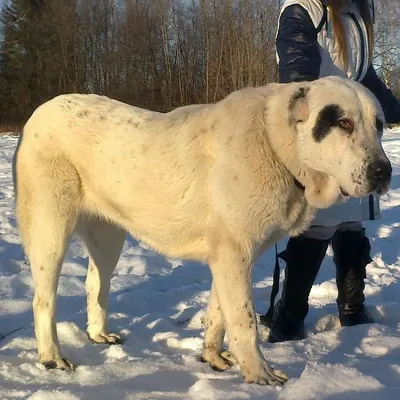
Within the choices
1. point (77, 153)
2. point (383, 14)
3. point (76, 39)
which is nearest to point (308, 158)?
point (77, 153)

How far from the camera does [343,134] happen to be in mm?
2398

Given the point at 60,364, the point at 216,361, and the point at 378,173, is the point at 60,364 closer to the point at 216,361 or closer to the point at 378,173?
the point at 216,361

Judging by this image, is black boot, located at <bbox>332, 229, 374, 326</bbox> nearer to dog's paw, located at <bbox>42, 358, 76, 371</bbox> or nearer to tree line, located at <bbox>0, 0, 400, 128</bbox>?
dog's paw, located at <bbox>42, 358, 76, 371</bbox>

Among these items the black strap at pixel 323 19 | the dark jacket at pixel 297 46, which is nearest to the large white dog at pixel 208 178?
the dark jacket at pixel 297 46

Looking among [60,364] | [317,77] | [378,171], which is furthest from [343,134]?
A: [60,364]

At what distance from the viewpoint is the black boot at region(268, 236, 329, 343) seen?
353 centimetres

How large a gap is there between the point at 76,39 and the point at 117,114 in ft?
93.8

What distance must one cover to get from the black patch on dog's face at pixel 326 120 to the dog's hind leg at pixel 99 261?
5.19ft

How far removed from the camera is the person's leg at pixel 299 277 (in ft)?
11.5

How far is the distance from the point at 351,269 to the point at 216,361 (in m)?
1.28

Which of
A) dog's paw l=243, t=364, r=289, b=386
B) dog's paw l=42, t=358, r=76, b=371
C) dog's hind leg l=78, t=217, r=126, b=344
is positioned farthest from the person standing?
dog's paw l=42, t=358, r=76, b=371

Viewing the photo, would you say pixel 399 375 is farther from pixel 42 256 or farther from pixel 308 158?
pixel 42 256

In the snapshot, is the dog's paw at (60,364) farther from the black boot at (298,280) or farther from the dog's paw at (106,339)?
the black boot at (298,280)

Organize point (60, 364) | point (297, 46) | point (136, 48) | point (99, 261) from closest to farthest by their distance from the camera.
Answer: point (60, 364)
point (297, 46)
point (99, 261)
point (136, 48)
